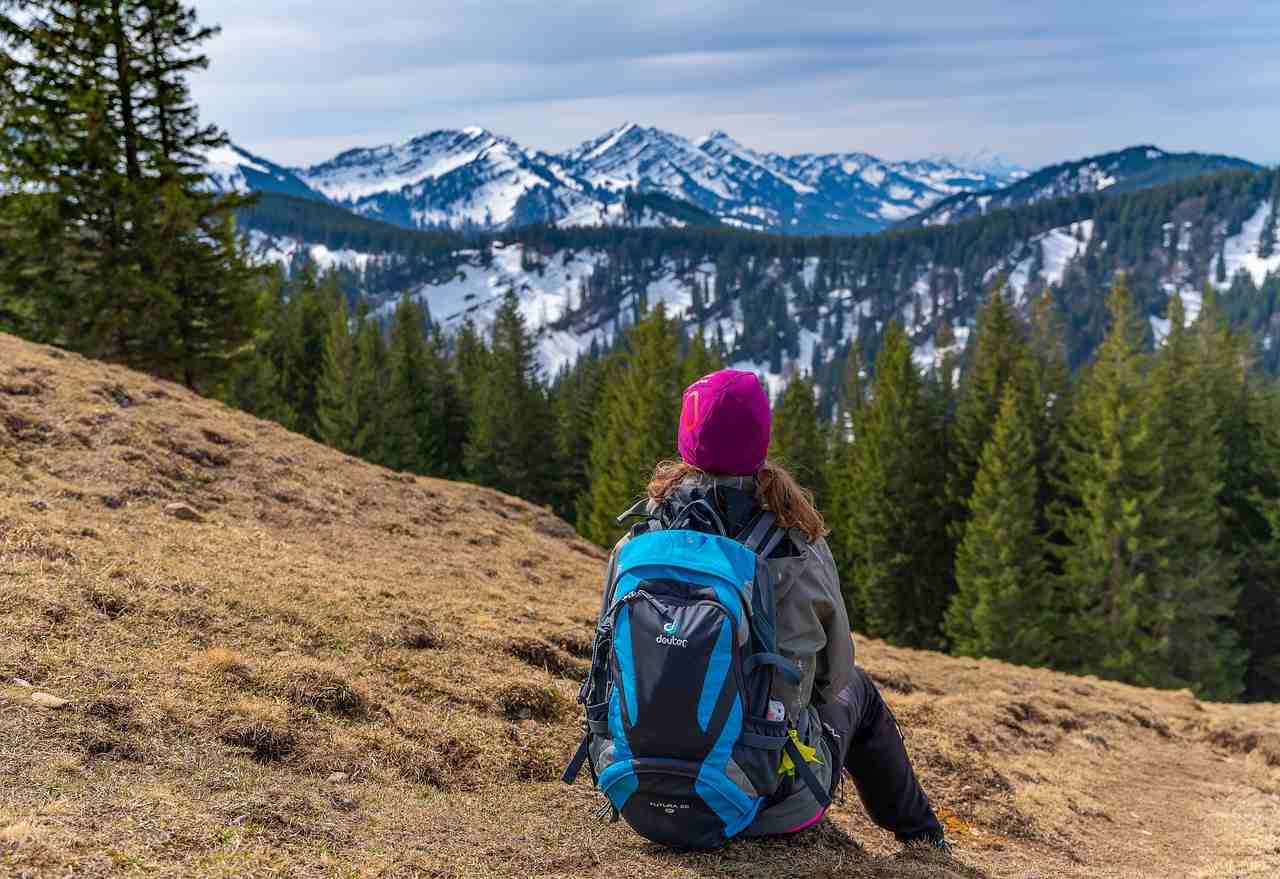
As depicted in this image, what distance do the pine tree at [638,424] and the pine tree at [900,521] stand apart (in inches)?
379

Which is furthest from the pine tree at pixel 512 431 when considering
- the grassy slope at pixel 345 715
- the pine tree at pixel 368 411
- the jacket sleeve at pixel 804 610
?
the jacket sleeve at pixel 804 610

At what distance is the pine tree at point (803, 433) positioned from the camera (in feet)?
154

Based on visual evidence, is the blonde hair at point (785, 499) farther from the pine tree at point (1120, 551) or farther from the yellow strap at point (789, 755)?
the pine tree at point (1120, 551)

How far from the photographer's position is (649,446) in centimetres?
4194

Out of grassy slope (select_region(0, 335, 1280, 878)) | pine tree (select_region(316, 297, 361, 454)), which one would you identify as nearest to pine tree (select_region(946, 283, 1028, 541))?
grassy slope (select_region(0, 335, 1280, 878))

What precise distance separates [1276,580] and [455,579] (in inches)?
1669

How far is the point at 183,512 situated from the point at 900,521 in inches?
1404

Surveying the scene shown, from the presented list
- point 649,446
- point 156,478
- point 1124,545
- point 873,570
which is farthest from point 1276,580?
point 156,478

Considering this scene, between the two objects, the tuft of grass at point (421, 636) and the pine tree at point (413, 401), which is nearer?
the tuft of grass at point (421, 636)

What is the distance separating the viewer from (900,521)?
41125 millimetres

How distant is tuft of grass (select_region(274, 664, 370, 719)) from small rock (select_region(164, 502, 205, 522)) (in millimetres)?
4281

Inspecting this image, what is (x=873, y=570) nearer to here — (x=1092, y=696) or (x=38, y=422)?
(x=1092, y=696)

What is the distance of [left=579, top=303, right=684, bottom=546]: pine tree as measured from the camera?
42250 mm

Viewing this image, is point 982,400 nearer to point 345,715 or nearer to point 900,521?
point 900,521
